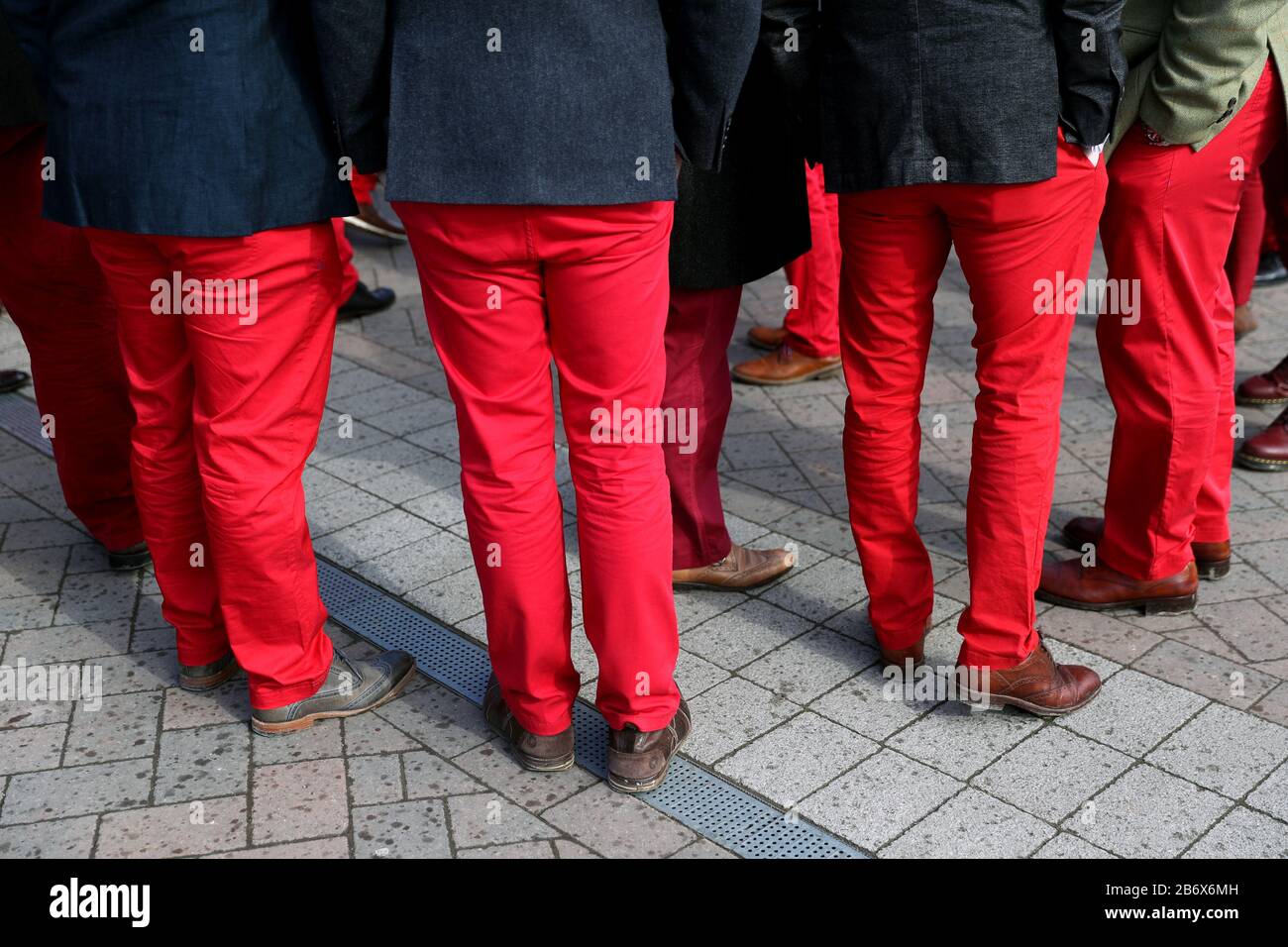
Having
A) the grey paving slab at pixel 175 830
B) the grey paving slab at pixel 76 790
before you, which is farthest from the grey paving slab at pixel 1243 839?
the grey paving slab at pixel 76 790

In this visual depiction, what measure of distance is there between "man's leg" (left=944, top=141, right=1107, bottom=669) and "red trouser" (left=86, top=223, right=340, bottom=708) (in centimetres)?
147

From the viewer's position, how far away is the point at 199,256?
294 cm

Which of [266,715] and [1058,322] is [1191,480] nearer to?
[1058,322]

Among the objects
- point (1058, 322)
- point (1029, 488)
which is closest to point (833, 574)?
point (1029, 488)

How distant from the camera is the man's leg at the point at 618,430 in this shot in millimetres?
2736

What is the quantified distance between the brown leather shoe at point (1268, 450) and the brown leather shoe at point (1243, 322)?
3.71 ft

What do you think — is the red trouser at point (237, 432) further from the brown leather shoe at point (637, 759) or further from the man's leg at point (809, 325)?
the man's leg at point (809, 325)

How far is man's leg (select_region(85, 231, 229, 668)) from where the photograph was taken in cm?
307

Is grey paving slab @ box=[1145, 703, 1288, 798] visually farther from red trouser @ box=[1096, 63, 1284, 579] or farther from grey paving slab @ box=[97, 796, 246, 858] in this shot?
grey paving slab @ box=[97, 796, 246, 858]

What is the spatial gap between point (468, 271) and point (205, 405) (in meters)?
0.76

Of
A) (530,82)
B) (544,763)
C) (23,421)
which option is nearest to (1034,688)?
(544,763)

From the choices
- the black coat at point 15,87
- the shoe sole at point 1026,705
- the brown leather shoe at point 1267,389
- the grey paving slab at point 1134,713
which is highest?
the black coat at point 15,87

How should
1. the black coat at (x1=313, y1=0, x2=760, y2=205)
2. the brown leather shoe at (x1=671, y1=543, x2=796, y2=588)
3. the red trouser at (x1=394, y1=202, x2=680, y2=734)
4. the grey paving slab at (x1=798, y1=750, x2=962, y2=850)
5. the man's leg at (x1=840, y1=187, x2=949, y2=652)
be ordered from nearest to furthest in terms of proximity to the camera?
1. the black coat at (x1=313, y1=0, x2=760, y2=205)
2. the red trouser at (x1=394, y1=202, x2=680, y2=734)
3. the grey paving slab at (x1=798, y1=750, x2=962, y2=850)
4. the man's leg at (x1=840, y1=187, x2=949, y2=652)
5. the brown leather shoe at (x1=671, y1=543, x2=796, y2=588)

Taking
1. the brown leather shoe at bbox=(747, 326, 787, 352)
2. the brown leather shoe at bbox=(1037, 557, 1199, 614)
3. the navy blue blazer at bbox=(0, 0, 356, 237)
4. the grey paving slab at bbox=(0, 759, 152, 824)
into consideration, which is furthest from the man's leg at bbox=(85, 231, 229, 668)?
the brown leather shoe at bbox=(747, 326, 787, 352)
